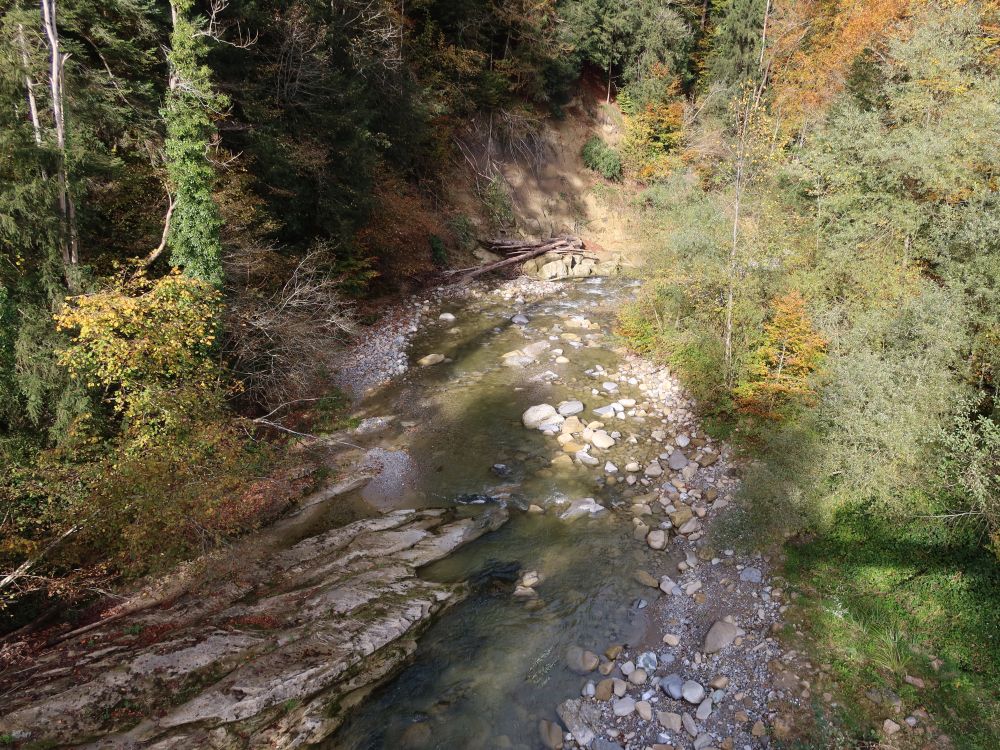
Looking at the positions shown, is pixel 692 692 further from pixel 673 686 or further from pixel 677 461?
pixel 677 461

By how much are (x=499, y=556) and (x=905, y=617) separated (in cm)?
619

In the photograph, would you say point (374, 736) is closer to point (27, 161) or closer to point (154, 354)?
point (154, 354)

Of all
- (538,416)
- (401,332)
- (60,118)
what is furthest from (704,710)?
(401,332)

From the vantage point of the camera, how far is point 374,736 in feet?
21.7

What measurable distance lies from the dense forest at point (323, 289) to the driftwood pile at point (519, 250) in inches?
256

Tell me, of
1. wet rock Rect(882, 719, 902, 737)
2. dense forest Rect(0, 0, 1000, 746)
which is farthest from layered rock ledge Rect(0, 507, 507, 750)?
wet rock Rect(882, 719, 902, 737)

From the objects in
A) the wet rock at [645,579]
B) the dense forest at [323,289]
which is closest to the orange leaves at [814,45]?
the dense forest at [323,289]

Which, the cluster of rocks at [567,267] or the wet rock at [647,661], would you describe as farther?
the cluster of rocks at [567,267]

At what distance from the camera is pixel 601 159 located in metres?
32.1

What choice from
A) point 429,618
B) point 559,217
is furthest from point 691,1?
point 429,618

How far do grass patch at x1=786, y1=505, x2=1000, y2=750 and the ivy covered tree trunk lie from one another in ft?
41.9

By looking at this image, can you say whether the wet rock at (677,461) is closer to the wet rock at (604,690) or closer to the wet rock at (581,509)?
the wet rock at (581,509)

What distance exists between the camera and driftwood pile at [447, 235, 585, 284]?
2381cm

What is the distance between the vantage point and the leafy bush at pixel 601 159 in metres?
32.1
